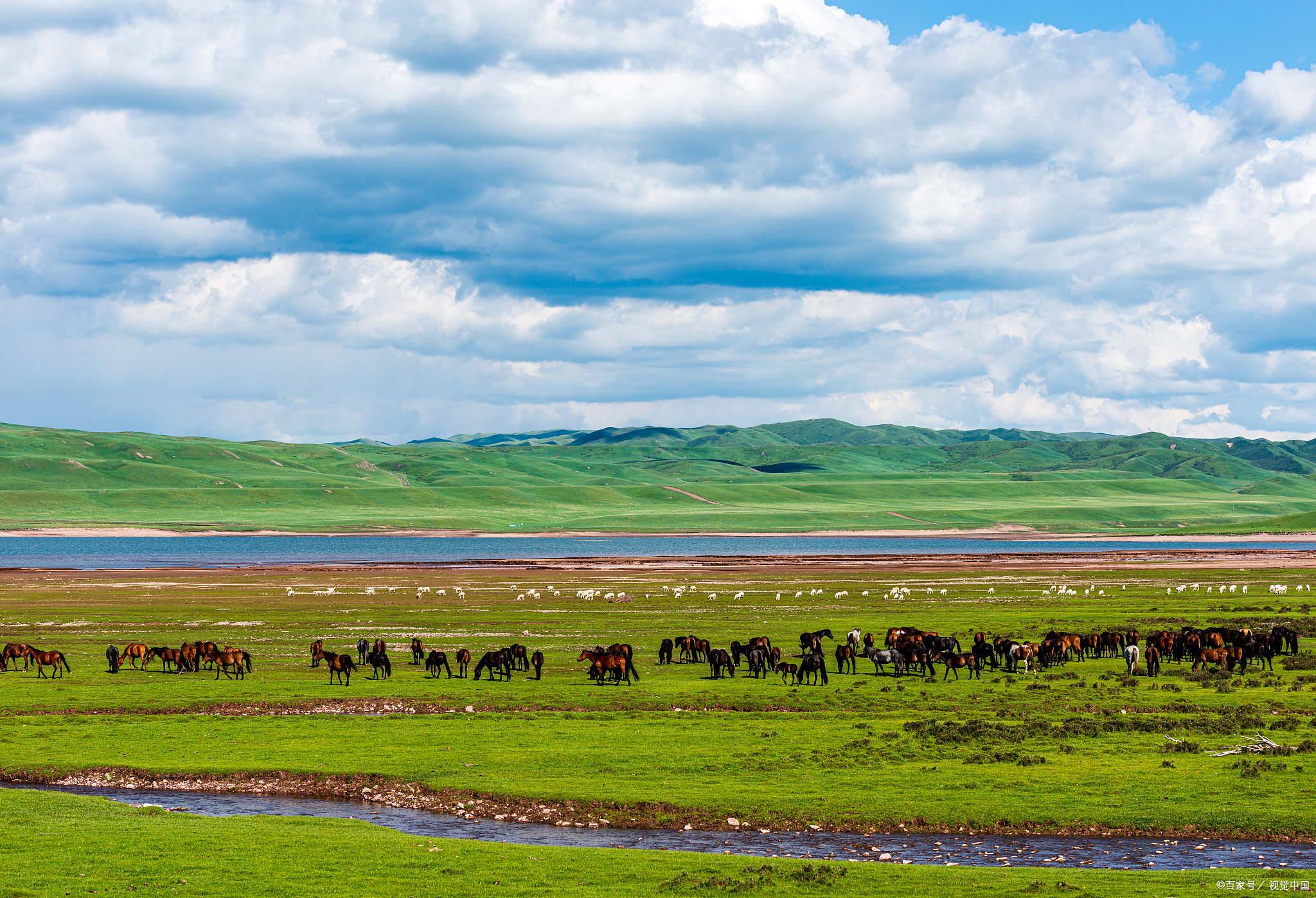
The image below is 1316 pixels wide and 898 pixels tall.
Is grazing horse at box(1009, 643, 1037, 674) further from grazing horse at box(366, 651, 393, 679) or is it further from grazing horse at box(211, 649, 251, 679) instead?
grazing horse at box(211, 649, 251, 679)

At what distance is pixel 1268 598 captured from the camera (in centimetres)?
6931

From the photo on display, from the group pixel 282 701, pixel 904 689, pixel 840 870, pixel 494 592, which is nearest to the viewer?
pixel 840 870

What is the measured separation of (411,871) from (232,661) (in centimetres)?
2446

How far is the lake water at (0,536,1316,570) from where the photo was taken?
12419cm

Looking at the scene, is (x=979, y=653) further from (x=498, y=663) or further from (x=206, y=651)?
(x=206, y=651)

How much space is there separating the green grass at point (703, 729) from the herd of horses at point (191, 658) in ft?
2.53

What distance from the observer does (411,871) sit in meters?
16.8

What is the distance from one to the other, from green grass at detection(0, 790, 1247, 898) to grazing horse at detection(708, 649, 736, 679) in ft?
64.0

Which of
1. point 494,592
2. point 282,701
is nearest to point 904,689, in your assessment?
point 282,701

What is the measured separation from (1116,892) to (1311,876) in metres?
3.50

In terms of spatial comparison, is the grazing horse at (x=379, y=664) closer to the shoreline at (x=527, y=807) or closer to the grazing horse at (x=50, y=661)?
the grazing horse at (x=50, y=661)

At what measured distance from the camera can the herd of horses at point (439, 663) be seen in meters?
36.1

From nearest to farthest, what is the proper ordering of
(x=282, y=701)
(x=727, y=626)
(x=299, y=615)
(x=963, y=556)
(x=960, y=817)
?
(x=960, y=817), (x=282, y=701), (x=727, y=626), (x=299, y=615), (x=963, y=556)

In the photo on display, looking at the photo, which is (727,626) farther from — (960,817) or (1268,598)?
(1268,598)
